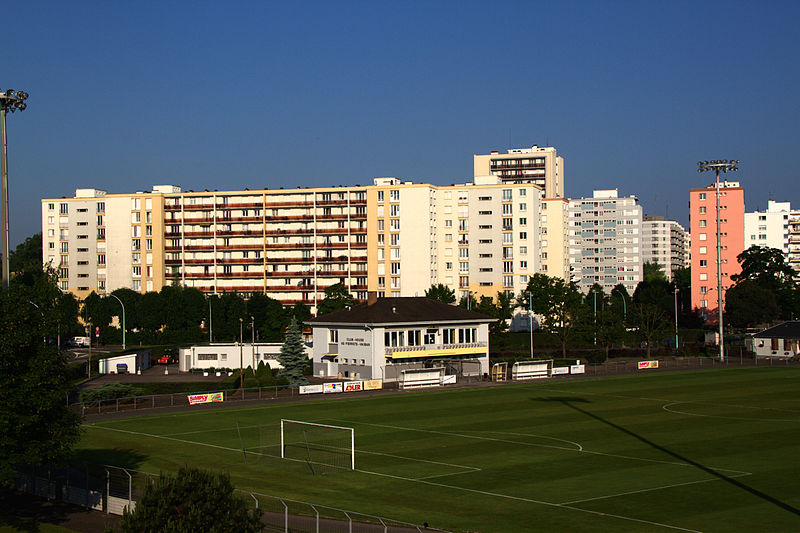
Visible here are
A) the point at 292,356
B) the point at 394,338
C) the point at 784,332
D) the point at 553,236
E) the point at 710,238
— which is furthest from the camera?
the point at 553,236

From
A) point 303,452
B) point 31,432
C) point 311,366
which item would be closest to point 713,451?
point 303,452

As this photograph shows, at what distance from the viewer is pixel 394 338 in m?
84.8

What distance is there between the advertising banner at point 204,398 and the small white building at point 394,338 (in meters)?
19.4

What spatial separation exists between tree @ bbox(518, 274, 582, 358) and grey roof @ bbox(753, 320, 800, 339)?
75.7 feet

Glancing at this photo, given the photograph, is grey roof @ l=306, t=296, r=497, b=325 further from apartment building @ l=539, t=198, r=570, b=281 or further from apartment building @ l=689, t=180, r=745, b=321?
apartment building @ l=689, t=180, r=745, b=321

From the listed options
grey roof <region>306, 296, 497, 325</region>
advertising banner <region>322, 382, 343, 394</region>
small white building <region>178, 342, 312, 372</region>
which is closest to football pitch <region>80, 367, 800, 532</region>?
advertising banner <region>322, 382, 343, 394</region>

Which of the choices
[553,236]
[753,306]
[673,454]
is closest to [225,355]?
[673,454]

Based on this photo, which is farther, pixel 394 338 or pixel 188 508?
pixel 394 338

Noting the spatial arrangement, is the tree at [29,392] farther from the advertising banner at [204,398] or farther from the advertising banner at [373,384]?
the advertising banner at [373,384]

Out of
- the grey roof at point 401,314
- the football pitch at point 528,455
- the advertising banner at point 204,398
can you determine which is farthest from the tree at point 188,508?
the grey roof at point 401,314

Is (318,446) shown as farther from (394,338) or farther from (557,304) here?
(557,304)

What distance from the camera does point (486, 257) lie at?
15712 centimetres

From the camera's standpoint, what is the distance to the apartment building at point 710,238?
166875 mm

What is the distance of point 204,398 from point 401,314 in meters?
25.6
